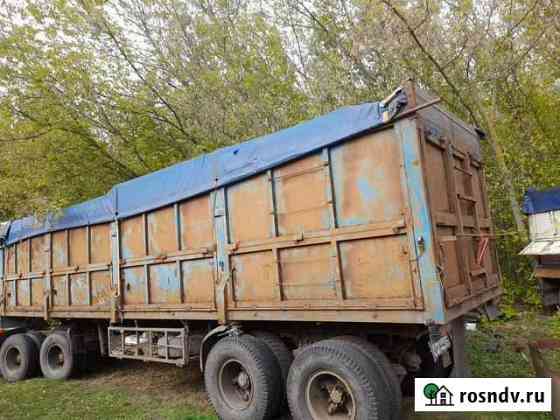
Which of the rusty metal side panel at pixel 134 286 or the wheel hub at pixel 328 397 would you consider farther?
the rusty metal side panel at pixel 134 286

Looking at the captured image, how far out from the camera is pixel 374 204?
3510 millimetres

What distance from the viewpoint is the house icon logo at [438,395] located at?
330 centimetres

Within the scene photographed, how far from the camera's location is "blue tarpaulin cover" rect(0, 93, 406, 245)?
3.69 m

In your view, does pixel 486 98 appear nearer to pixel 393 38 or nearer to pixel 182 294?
pixel 393 38

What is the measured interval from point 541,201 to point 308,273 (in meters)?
6.87

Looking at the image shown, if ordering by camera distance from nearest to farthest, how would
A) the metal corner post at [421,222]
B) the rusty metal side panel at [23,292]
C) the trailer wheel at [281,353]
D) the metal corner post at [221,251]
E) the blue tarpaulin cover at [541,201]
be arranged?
1. the metal corner post at [421,222]
2. the trailer wheel at [281,353]
3. the metal corner post at [221,251]
4. the rusty metal side panel at [23,292]
5. the blue tarpaulin cover at [541,201]

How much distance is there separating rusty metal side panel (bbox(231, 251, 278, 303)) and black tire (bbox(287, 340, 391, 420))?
0.72 metres

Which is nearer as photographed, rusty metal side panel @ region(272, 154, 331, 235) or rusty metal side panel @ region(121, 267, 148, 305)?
rusty metal side panel @ region(272, 154, 331, 235)

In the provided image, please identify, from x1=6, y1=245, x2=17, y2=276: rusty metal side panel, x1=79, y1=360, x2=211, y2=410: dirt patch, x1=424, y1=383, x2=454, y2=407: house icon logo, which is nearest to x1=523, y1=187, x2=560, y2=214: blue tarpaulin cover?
x1=424, y1=383, x2=454, y2=407: house icon logo

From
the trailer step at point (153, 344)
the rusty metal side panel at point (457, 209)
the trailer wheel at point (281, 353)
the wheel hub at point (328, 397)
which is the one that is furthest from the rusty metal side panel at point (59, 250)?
the rusty metal side panel at point (457, 209)

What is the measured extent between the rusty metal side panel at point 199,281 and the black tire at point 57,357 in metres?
3.03

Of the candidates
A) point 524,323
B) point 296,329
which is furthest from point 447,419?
point 524,323

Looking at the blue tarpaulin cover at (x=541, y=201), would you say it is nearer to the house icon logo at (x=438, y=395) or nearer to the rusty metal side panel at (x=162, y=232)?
the house icon logo at (x=438, y=395)

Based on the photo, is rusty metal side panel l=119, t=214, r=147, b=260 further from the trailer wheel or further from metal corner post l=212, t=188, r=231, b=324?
the trailer wheel
